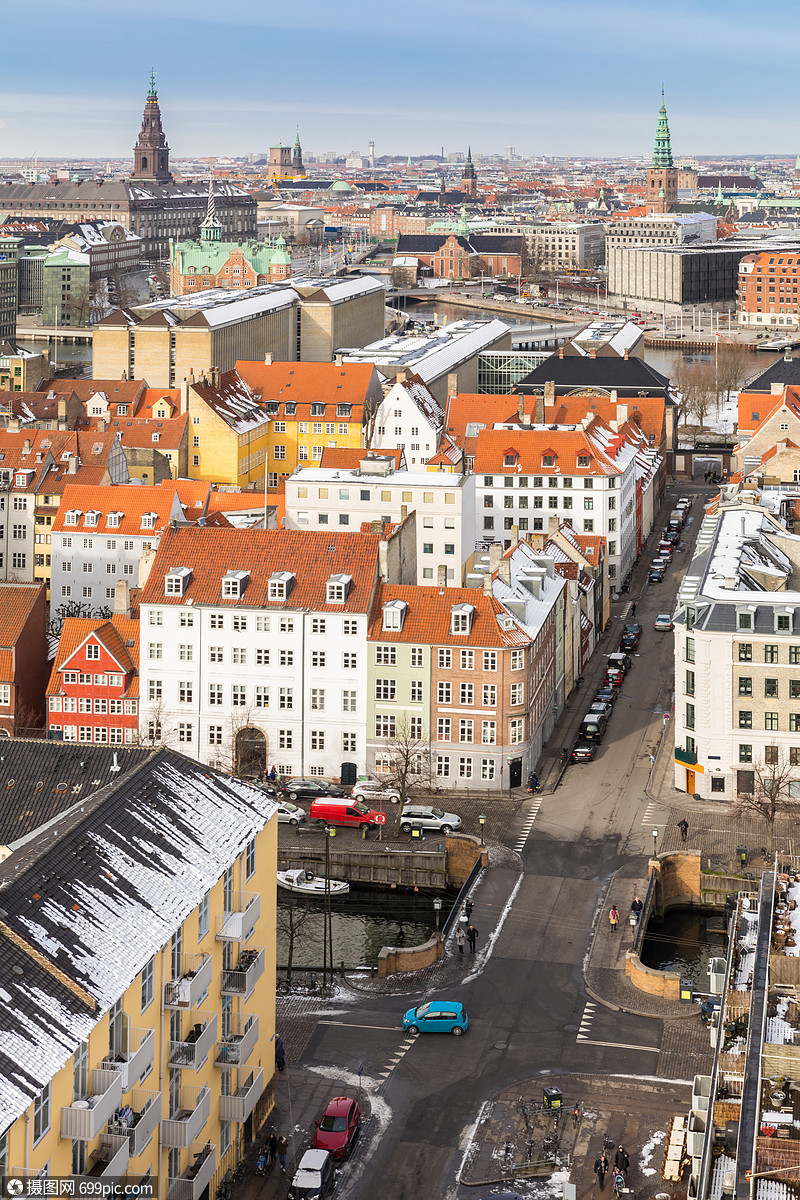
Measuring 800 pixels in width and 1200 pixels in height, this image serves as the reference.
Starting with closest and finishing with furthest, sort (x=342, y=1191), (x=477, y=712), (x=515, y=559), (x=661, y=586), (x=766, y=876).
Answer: (x=342, y=1191)
(x=766, y=876)
(x=477, y=712)
(x=515, y=559)
(x=661, y=586)

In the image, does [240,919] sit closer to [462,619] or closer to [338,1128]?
[338,1128]

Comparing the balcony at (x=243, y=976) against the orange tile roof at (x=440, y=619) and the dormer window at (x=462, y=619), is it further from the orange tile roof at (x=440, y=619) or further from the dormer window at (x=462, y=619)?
the dormer window at (x=462, y=619)

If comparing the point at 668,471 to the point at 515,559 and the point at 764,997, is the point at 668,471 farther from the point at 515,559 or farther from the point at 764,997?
the point at 764,997

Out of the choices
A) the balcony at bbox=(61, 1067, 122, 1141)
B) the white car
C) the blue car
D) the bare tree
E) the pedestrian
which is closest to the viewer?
the balcony at bbox=(61, 1067, 122, 1141)

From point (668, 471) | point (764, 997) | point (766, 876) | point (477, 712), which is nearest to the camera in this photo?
point (764, 997)

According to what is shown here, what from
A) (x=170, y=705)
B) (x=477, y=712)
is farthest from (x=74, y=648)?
(x=477, y=712)

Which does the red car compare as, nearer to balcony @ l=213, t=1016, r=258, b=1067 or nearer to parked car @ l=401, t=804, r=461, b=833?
balcony @ l=213, t=1016, r=258, b=1067

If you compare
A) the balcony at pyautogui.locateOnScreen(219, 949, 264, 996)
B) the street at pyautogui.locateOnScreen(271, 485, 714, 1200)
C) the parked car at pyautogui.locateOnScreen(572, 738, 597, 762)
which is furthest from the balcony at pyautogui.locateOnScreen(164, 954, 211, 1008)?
the parked car at pyautogui.locateOnScreen(572, 738, 597, 762)
